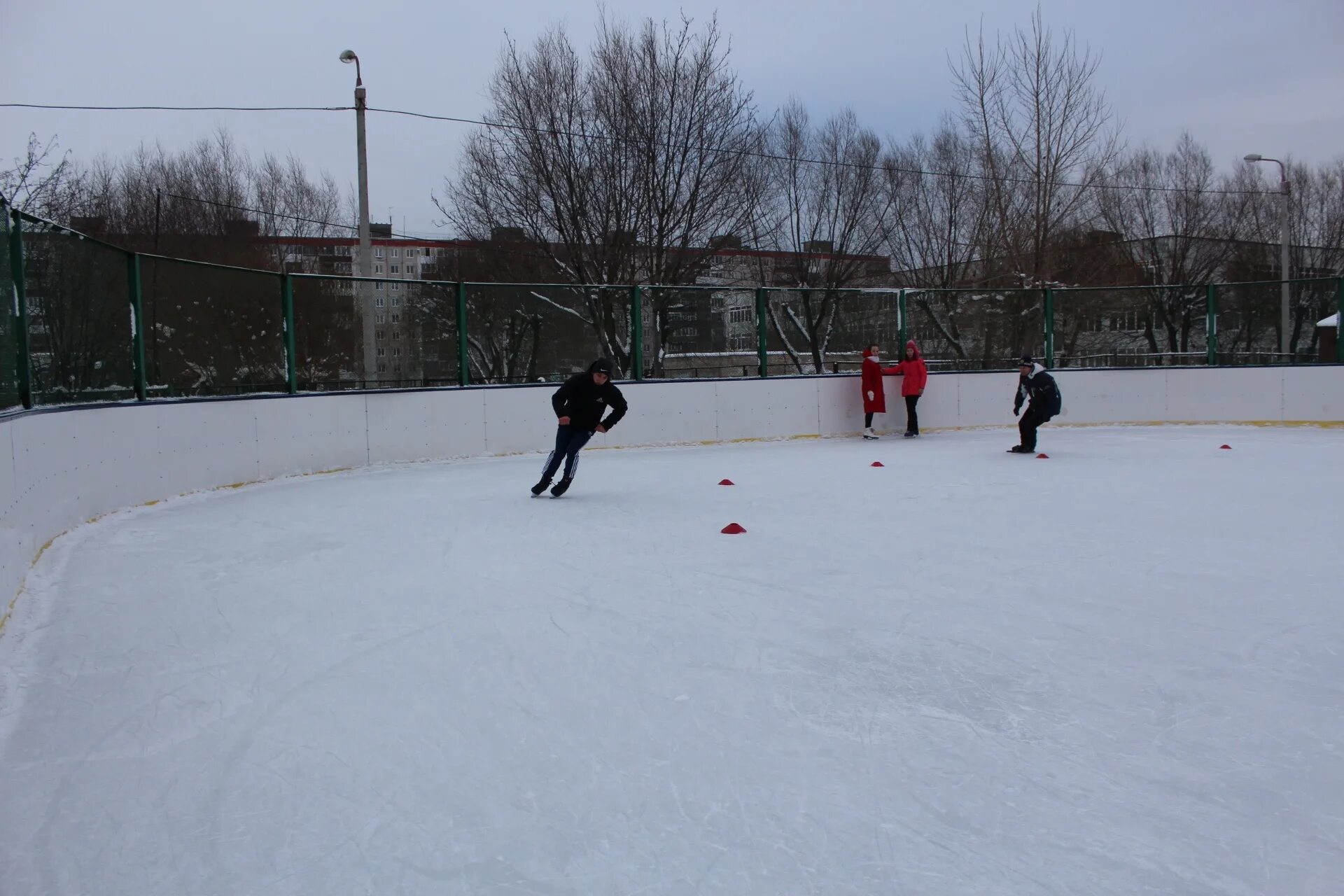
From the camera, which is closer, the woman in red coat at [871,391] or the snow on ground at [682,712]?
the snow on ground at [682,712]

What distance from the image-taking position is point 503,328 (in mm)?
14781

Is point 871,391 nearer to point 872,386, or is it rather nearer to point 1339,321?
point 872,386

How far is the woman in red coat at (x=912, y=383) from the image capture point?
17.0 meters

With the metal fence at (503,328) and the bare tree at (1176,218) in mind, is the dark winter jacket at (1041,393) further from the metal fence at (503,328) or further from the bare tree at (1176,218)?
the bare tree at (1176,218)

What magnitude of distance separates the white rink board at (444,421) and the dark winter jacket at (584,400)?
12.5 ft

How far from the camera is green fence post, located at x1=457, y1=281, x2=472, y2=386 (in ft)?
46.6

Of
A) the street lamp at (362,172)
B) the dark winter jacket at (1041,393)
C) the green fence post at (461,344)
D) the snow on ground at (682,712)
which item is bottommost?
the snow on ground at (682,712)

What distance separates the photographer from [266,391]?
11.9 m

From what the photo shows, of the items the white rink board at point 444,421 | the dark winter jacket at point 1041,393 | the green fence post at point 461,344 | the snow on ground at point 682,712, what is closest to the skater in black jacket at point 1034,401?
the dark winter jacket at point 1041,393

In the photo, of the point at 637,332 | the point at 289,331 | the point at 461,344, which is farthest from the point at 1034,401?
the point at 289,331

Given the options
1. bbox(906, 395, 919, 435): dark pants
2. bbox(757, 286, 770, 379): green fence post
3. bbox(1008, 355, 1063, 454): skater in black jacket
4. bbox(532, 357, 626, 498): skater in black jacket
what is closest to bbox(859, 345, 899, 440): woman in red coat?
bbox(906, 395, 919, 435): dark pants

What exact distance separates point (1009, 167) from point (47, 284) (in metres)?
25.5

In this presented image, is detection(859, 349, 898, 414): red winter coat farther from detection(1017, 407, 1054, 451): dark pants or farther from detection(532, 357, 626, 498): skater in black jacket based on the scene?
detection(532, 357, 626, 498): skater in black jacket

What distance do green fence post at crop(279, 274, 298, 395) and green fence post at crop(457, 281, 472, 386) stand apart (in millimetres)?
2379
